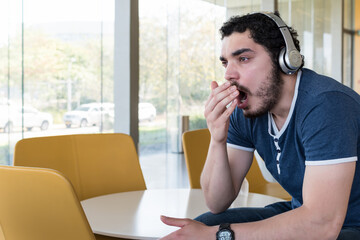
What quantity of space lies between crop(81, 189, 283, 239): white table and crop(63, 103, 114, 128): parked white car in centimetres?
220

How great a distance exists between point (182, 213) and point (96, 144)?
949 millimetres

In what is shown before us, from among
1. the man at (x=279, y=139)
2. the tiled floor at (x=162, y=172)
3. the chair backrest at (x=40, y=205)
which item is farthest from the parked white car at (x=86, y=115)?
the chair backrest at (x=40, y=205)

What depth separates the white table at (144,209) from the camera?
1604mm

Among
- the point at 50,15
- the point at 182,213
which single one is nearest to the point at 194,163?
the point at 182,213

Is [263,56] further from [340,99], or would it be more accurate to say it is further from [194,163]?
[194,163]

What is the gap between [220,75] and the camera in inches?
247

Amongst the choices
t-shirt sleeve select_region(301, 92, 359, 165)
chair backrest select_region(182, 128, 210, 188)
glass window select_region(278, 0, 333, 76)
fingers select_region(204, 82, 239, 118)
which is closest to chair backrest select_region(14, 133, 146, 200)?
chair backrest select_region(182, 128, 210, 188)

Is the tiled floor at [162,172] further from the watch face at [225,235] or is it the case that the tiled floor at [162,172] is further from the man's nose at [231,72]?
the watch face at [225,235]

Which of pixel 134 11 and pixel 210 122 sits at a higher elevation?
pixel 134 11

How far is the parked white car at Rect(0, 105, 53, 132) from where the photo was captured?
3.64 meters

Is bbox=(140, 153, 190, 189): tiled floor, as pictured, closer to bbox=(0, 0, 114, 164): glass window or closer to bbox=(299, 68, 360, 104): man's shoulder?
bbox=(0, 0, 114, 164): glass window

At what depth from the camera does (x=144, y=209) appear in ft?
6.30

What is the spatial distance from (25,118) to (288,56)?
276cm

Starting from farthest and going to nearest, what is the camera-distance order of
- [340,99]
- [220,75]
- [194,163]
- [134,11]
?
[220,75] → [134,11] → [194,163] → [340,99]
